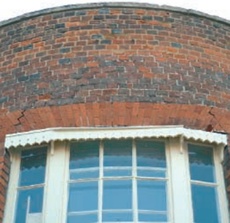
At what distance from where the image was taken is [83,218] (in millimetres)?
6828

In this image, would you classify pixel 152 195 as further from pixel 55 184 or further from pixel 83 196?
pixel 55 184

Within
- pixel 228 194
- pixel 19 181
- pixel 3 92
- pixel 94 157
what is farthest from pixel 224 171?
pixel 3 92

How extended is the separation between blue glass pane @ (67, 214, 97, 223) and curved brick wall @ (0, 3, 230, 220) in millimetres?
958

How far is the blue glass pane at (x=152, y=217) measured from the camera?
6.79 meters

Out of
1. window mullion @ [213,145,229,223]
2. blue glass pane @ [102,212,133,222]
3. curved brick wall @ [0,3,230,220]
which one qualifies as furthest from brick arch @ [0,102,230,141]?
blue glass pane @ [102,212,133,222]

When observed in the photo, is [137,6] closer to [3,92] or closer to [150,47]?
[150,47]

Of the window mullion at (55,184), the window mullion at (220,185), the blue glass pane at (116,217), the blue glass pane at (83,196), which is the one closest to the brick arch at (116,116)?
the window mullion at (220,185)

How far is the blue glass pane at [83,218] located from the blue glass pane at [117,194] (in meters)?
0.20

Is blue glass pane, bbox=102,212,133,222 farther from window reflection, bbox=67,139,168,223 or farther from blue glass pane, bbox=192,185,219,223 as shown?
blue glass pane, bbox=192,185,219,223

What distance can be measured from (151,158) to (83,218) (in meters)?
1.21

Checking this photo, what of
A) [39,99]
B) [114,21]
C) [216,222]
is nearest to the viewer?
[216,222]

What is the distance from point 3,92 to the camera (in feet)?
27.2

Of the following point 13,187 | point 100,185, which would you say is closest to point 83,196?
point 100,185

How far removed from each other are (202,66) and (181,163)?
182 centimetres
